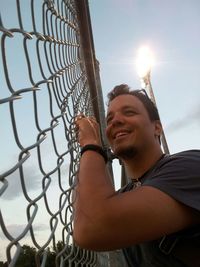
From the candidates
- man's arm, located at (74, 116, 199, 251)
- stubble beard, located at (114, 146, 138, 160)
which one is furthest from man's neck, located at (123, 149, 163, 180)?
man's arm, located at (74, 116, 199, 251)

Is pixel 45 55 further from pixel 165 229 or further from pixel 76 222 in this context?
pixel 165 229

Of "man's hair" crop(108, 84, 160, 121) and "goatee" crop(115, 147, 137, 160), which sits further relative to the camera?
"man's hair" crop(108, 84, 160, 121)

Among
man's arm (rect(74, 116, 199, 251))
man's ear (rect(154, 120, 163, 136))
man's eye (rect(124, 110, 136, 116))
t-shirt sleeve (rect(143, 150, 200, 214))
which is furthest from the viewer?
man's ear (rect(154, 120, 163, 136))

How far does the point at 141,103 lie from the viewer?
8.75 feet

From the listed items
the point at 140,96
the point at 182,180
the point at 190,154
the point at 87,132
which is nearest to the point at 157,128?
the point at 140,96

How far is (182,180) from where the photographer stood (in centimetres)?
171

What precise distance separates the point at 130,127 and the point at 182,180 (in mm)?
732

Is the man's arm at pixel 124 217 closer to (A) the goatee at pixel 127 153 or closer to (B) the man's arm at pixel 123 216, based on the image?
(B) the man's arm at pixel 123 216

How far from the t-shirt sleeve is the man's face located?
1.57ft

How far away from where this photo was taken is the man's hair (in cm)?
269

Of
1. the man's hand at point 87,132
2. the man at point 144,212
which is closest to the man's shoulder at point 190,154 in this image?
the man at point 144,212

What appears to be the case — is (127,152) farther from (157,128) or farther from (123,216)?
(123,216)

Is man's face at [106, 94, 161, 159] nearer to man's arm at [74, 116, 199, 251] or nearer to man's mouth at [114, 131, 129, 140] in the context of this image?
man's mouth at [114, 131, 129, 140]

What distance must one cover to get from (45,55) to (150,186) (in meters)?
→ 0.80
